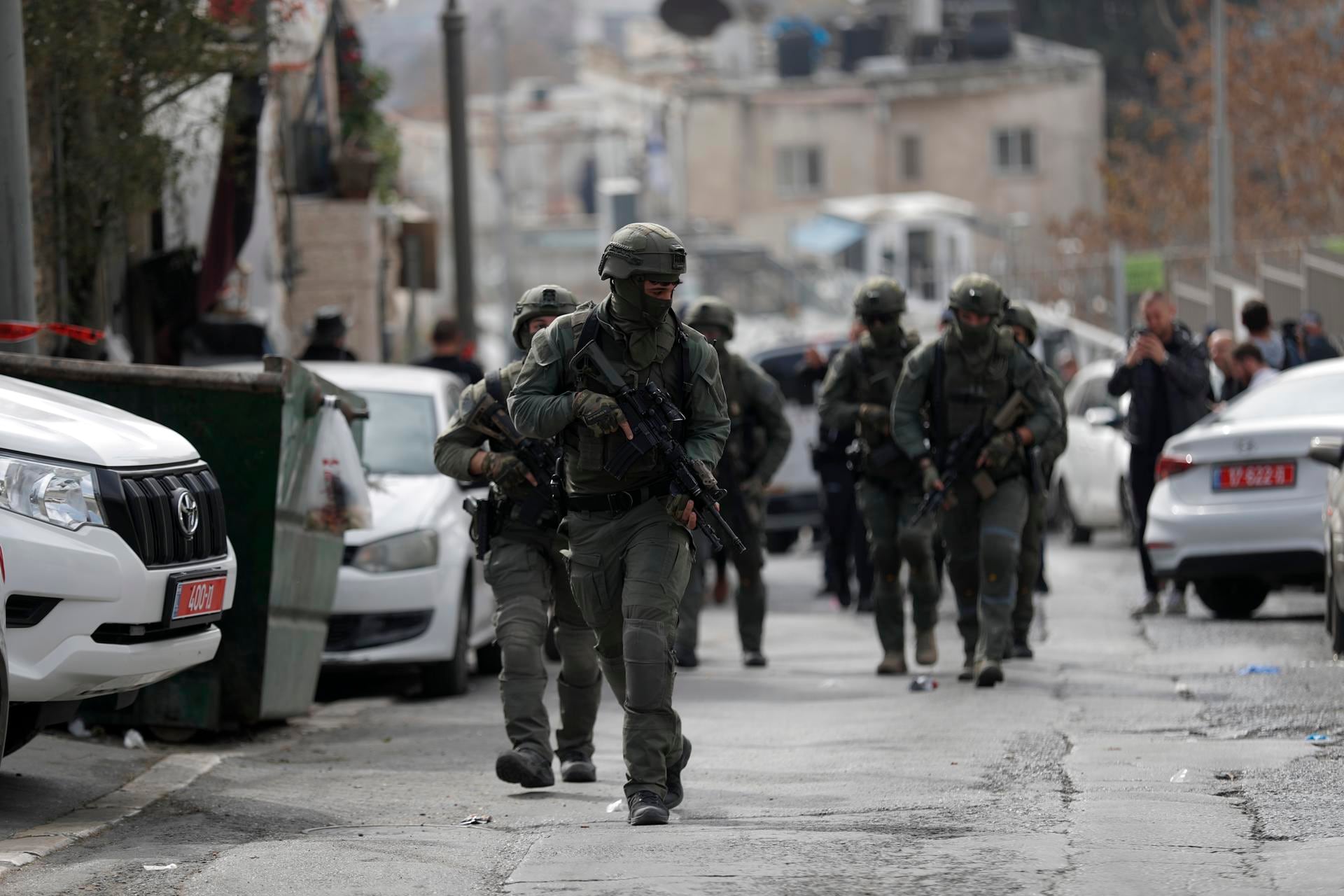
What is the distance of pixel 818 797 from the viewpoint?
25.1 ft

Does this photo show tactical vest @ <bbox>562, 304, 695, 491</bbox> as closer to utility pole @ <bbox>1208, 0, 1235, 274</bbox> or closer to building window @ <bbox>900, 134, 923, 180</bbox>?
utility pole @ <bbox>1208, 0, 1235, 274</bbox>

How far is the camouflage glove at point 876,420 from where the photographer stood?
456 inches

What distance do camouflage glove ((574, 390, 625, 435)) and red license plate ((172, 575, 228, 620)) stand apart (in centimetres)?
148

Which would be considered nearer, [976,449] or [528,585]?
[528,585]

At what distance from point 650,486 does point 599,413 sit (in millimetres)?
374

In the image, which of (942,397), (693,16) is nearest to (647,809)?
(942,397)

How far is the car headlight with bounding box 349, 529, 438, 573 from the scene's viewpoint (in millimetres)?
11086

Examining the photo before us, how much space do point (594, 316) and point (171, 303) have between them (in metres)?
8.28

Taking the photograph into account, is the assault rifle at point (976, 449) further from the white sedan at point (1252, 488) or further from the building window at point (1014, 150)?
the building window at point (1014, 150)

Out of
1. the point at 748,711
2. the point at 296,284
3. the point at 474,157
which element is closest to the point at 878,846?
the point at 748,711

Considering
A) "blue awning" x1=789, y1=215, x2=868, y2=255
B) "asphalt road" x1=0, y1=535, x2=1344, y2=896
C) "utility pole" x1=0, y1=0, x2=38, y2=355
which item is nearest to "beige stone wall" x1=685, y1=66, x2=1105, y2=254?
"blue awning" x1=789, y1=215, x2=868, y2=255

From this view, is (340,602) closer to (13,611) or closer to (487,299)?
(13,611)

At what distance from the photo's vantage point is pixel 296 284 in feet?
78.6

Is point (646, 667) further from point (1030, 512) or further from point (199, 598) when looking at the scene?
point (1030, 512)
